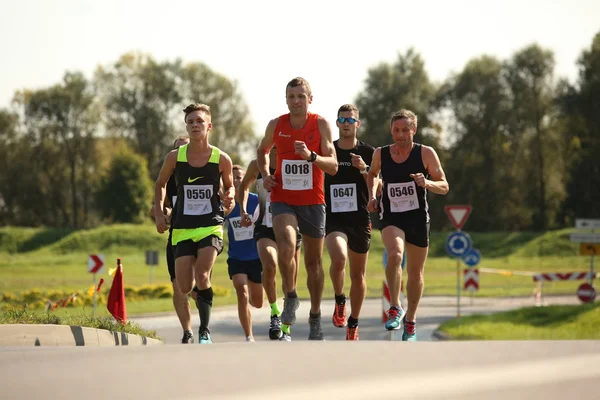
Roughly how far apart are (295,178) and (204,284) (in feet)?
5.05

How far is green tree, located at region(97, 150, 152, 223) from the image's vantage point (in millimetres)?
96250

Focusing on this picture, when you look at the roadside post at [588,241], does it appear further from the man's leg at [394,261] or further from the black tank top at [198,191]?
the black tank top at [198,191]

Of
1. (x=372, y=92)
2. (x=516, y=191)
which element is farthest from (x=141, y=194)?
(x=516, y=191)

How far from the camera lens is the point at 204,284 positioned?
12.4 meters

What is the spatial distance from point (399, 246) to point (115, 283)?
533cm

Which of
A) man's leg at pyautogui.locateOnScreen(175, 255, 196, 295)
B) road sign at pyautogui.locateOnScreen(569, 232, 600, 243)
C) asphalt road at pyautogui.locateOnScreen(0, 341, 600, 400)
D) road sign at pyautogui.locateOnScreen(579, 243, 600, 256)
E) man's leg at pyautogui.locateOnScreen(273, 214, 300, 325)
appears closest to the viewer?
asphalt road at pyautogui.locateOnScreen(0, 341, 600, 400)

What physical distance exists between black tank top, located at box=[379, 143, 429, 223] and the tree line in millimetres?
78432

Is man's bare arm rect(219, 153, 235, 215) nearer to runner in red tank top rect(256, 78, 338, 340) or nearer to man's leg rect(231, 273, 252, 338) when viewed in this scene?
runner in red tank top rect(256, 78, 338, 340)

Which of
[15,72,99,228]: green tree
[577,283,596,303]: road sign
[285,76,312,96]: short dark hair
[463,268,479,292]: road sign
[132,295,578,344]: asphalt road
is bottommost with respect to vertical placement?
[132,295,578,344]: asphalt road

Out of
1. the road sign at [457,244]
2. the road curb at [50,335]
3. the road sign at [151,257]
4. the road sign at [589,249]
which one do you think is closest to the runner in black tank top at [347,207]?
the road curb at [50,335]

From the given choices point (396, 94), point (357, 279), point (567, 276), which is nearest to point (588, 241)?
point (567, 276)

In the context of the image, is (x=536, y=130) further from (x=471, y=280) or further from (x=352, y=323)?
(x=352, y=323)

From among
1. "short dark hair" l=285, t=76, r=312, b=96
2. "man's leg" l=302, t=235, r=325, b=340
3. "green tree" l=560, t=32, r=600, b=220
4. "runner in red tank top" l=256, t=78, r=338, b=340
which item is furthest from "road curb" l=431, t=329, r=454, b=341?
"green tree" l=560, t=32, r=600, b=220

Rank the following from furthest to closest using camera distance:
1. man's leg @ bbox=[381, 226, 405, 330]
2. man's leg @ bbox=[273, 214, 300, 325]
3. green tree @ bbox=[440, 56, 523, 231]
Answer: green tree @ bbox=[440, 56, 523, 231], man's leg @ bbox=[381, 226, 405, 330], man's leg @ bbox=[273, 214, 300, 325]
